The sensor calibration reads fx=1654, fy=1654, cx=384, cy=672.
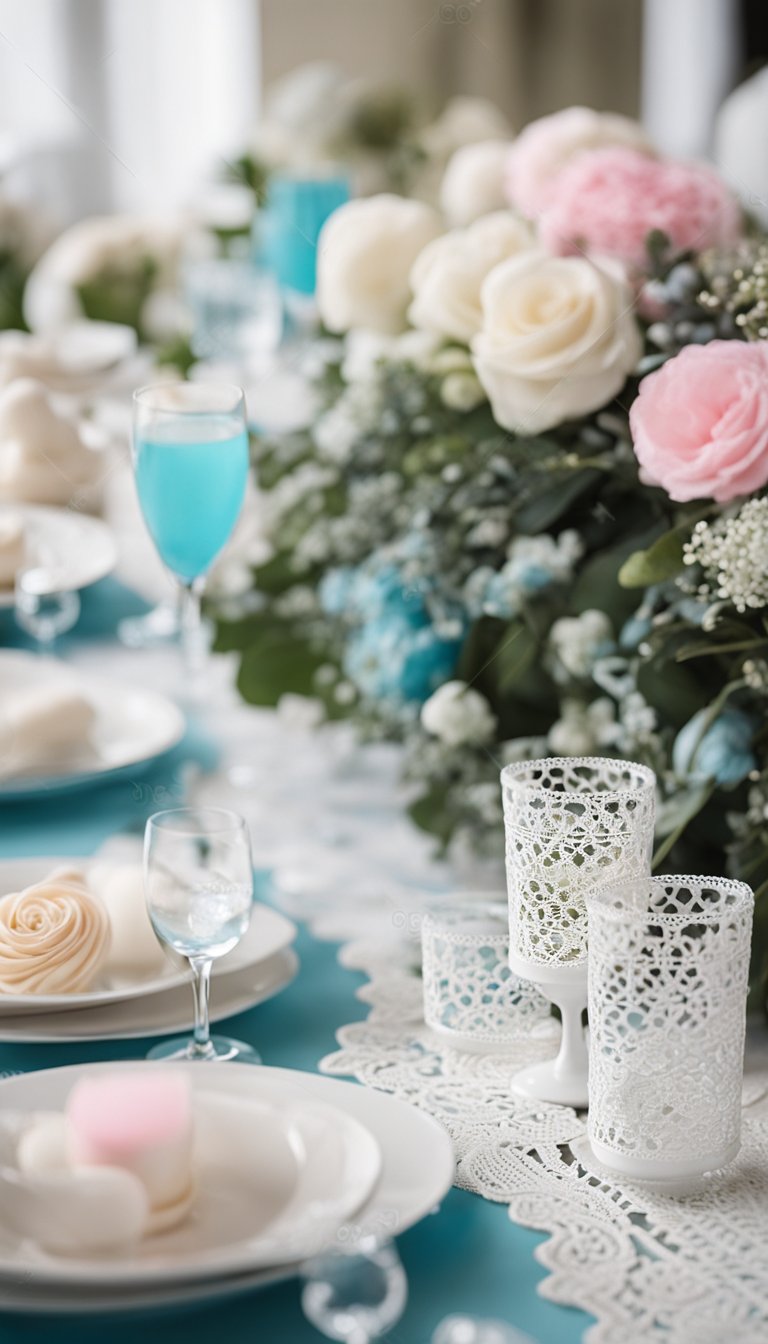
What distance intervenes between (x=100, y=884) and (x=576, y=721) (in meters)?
0.31

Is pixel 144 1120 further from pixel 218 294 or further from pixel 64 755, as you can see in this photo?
pixel 218 294

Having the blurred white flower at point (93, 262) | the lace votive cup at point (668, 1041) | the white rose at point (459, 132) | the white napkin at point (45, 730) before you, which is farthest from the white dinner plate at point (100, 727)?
the white rose at point (459, 132)

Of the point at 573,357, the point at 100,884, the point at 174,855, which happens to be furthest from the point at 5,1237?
the point at 573,357

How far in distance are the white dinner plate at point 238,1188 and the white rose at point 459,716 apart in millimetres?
409

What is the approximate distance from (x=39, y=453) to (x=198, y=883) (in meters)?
0.74

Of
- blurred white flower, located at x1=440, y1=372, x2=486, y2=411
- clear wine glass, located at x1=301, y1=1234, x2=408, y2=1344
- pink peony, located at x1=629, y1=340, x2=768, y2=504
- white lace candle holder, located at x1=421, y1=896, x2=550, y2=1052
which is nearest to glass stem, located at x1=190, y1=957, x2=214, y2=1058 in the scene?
white lace candle holder, located at x1=421, y1=896, x2=550, y2=1052

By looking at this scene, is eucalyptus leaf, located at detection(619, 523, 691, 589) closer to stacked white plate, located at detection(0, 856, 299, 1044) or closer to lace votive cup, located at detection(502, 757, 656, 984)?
lace votive cup, located at detection(502, 757, 656, 984)

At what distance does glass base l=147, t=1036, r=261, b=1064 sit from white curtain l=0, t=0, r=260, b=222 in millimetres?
2569

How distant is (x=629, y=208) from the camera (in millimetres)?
1198

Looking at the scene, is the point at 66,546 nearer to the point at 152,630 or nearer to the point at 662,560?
the point at 152,630

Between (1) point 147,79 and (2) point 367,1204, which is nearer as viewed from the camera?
(2) point 367,1204

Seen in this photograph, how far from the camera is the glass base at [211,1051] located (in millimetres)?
793

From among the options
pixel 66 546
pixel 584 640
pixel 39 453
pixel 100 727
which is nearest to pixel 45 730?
pixel 100 727

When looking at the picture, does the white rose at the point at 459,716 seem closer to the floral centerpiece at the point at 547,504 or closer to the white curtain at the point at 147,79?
the floral centerpiece at the point at 547,504
